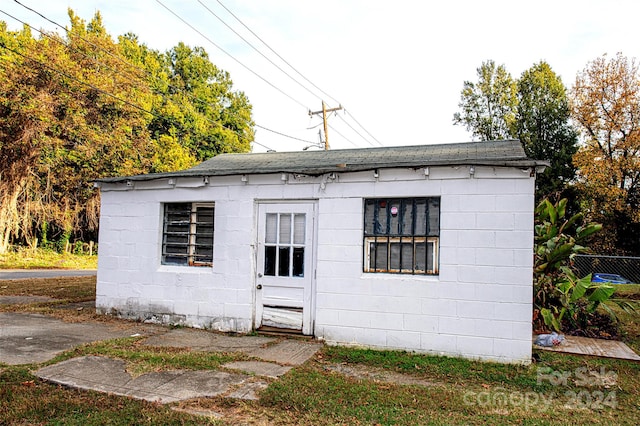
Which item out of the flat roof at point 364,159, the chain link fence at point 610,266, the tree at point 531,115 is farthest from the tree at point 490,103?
the flat roof at point 364,159

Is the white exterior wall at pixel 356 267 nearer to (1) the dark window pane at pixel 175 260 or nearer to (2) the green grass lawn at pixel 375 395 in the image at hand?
(1) the dark window pane at pixel 175 260

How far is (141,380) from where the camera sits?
4.91 m

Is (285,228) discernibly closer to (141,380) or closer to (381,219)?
(381,219)

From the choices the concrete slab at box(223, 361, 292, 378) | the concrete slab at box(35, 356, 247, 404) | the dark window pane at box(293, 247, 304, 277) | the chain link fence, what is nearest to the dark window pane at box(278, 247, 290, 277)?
the dark window pane at box(293, 247, 304, 277)

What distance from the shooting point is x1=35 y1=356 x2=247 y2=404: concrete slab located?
4.54 m

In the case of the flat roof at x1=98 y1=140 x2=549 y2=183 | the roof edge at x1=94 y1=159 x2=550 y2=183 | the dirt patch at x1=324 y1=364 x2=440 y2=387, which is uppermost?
the flat roof at x1=98 y1=140 x2=549 y2=183

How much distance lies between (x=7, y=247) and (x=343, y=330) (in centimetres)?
2376

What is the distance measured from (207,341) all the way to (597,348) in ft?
20.4

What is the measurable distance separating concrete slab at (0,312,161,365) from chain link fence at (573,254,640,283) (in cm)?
1818

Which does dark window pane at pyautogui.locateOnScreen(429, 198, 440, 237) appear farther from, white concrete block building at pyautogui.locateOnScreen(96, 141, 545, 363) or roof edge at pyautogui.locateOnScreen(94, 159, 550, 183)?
roof edge at pyautogui.locateOnScreen(94, 159, 550, 183)

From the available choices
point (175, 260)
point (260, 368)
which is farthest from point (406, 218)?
point (175, 260)

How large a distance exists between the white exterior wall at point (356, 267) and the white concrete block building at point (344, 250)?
0.02m

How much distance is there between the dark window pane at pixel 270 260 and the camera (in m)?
7.44

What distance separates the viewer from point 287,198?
7379 mm
